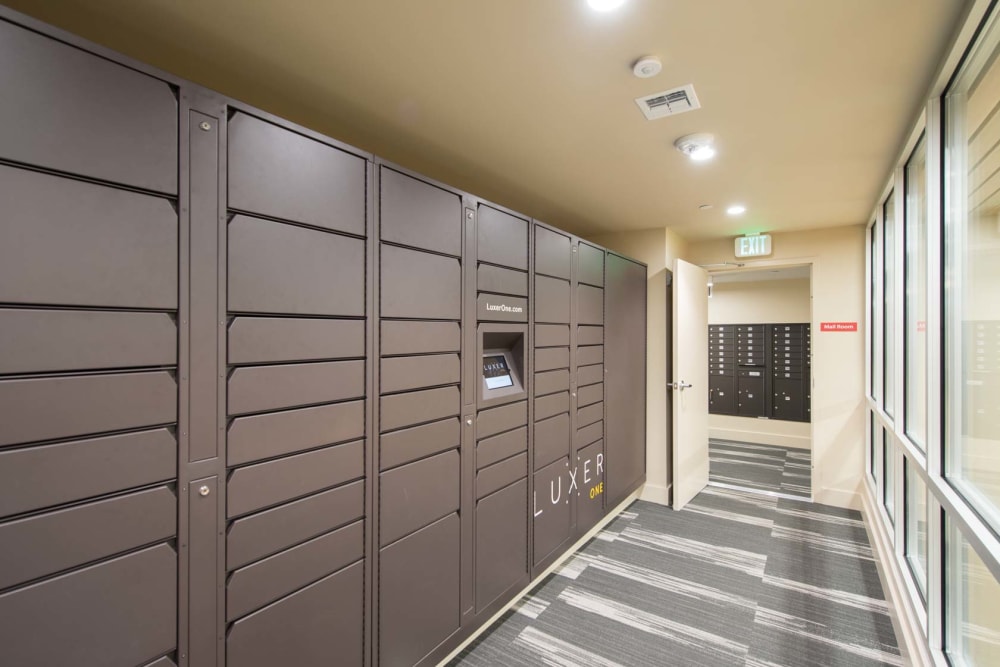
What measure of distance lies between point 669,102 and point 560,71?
0.51 metres

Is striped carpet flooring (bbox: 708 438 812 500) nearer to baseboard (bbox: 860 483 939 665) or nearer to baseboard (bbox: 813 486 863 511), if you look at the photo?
baseboard (bbox: 813 486 863 511)

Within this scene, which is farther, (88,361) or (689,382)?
(689,382)

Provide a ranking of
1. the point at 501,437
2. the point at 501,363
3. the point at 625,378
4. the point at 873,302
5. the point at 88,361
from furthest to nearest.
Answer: the point at 625,378 < the point at 873,302 < the point at 501,363 < the point at 501,437 < the point at 88,361

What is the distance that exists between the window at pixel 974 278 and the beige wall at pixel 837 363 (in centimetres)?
256

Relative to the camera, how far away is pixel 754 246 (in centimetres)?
417

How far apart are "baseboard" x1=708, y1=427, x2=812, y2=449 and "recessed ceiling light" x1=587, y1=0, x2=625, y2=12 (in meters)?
6.34

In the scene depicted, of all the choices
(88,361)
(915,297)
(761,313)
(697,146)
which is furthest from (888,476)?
(88,361)

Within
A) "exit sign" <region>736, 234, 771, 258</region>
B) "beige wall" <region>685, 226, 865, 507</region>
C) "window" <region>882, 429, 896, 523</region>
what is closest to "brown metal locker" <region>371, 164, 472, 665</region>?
"window" <region>882, 429, 896, 523</region>

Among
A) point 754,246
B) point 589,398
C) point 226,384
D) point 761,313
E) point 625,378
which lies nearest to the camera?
point 226,384

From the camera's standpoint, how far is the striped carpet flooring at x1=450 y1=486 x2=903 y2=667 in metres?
2.18

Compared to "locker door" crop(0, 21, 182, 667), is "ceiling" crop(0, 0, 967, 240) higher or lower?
higher

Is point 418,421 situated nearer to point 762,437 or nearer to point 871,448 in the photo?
point 871,448

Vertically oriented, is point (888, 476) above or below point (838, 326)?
below

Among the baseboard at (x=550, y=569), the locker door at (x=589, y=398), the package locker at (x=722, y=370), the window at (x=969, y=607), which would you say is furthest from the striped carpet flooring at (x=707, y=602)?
the package locker at (x=722, y=370)
